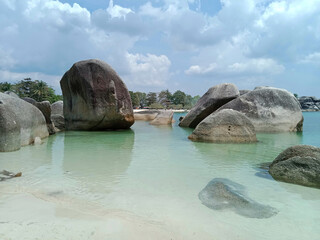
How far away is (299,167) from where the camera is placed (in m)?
4.21

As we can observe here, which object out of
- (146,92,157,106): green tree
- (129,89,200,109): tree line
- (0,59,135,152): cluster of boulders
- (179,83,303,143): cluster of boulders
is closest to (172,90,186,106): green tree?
(129,89,200,109): tree line

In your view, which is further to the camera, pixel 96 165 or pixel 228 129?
pixel 228 129

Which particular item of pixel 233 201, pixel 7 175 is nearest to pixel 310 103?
pixel 233 201

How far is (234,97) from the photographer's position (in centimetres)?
1401

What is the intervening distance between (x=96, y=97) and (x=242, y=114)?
6.29 metres

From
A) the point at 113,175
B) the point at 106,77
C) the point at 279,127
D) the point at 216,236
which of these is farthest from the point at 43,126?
the point at 279,127

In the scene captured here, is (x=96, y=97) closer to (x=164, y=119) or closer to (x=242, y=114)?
(x=242, y=114)

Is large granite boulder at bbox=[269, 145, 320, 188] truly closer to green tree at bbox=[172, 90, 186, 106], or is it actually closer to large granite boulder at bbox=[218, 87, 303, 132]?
large granite boulder at bbox=[218, 87, 303, 132]

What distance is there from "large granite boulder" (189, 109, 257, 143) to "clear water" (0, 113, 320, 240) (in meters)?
2.54

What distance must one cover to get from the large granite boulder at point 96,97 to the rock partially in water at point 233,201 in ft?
29.4

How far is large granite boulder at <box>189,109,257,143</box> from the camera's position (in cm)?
858

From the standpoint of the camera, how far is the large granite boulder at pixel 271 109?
12.3 metres

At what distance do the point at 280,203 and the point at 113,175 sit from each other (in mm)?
2533

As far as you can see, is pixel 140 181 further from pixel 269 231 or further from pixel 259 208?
pixel 269 231
